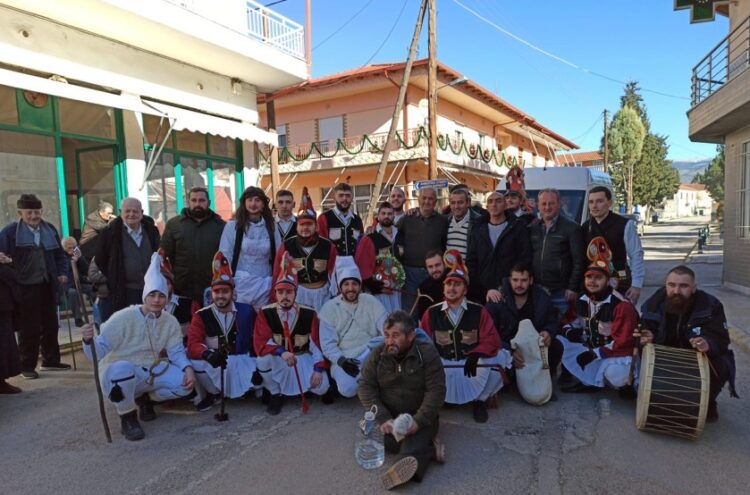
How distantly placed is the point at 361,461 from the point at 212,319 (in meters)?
2.10

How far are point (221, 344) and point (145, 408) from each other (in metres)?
0.82

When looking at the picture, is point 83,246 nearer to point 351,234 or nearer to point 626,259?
point 351,234

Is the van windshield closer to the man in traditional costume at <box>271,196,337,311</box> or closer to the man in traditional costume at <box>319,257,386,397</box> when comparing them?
the man in traditional costume at <box>271,196,337,311</box>

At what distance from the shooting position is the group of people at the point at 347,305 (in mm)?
3916

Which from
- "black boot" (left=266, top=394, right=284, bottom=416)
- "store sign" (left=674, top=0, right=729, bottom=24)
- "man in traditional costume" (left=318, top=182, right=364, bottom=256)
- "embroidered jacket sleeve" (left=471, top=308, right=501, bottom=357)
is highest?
"store sign" (left=674, top=0, right=729, bottom=24)

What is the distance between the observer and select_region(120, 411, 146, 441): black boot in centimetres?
383

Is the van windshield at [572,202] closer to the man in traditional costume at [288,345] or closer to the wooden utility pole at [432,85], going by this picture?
the wooden utility pole at [432,85]

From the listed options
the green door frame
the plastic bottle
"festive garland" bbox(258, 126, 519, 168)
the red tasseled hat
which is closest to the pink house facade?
"festive garland" bbox(258, 126, 519, 168)

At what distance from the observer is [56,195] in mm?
8461

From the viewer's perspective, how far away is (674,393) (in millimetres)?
3529

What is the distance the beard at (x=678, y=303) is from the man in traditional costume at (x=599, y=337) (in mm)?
531

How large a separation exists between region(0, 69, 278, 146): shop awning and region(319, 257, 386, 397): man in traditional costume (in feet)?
18.8

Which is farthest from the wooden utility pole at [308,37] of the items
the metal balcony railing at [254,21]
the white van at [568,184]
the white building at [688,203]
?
the white building at [688,203]

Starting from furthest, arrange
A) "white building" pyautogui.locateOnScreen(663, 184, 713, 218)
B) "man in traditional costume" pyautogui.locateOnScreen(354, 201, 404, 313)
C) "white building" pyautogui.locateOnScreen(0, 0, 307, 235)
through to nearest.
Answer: "white building" pyautogui.locateOnScreen(663, 184, 713, 218), "white building" pyautogui.locateOnScreen(0, 0, 307, 235), "man in traditional costume" pyautogui.locateOnScreen(354, 201, 404, 313)
